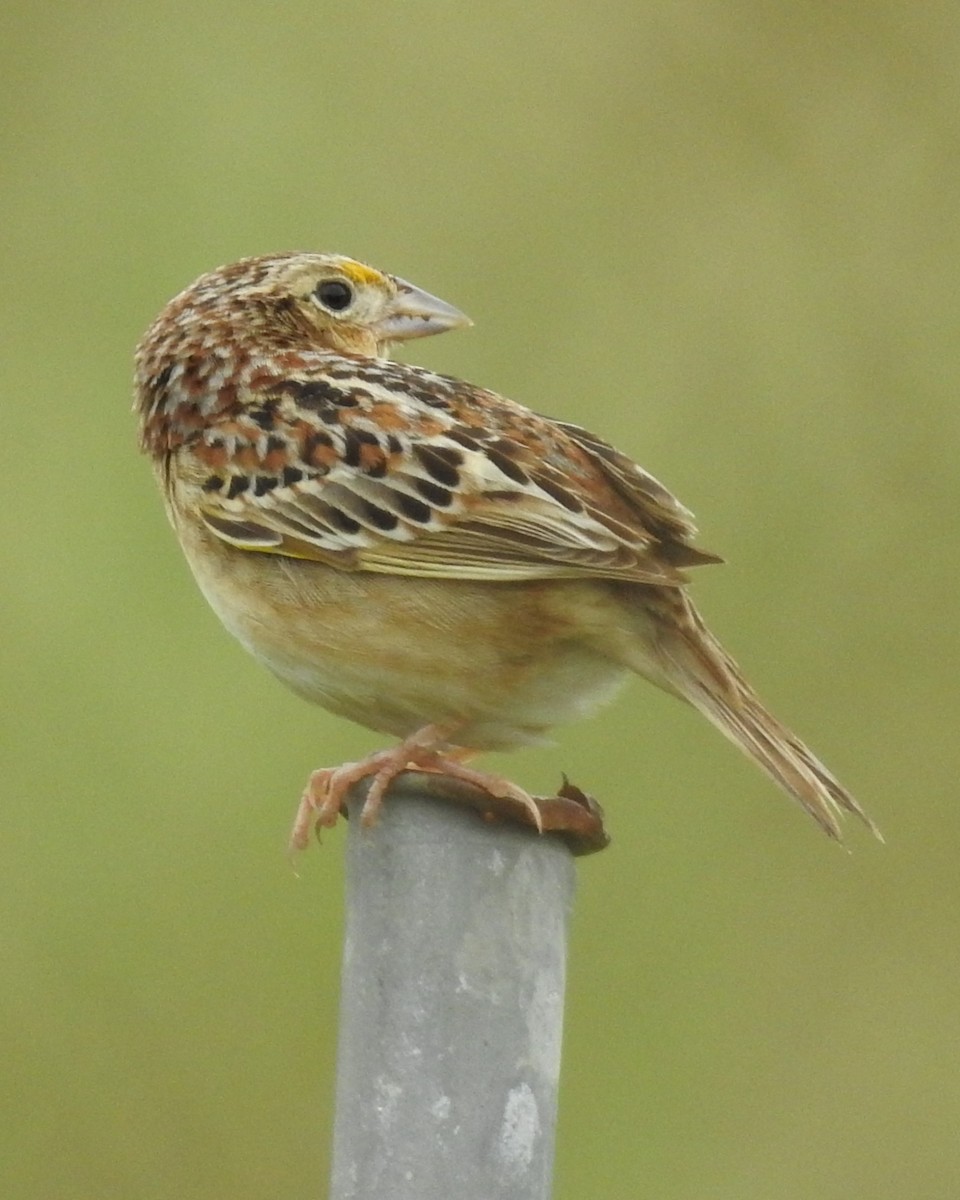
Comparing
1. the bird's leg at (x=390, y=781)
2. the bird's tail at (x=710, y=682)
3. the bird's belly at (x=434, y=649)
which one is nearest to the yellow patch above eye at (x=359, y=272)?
the bird's belly at (x=434, y=649)

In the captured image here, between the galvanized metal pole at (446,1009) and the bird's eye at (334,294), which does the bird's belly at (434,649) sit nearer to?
the bird's eye at (334,294)

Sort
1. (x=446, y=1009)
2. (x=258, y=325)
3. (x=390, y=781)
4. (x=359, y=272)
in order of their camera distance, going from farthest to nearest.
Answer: (x=359, y=272) → (x=258, y=325) → (x=390, y=781) → (x=446, y=1009)

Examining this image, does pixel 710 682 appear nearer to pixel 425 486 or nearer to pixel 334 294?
pixel 425 486

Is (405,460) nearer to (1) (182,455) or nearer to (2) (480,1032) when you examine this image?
(1) (182,455)

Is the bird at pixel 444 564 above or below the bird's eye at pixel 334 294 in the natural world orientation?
below

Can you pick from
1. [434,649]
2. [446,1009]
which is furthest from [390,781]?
[434,649]

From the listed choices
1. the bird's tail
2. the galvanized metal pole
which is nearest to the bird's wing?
the bird's tail
